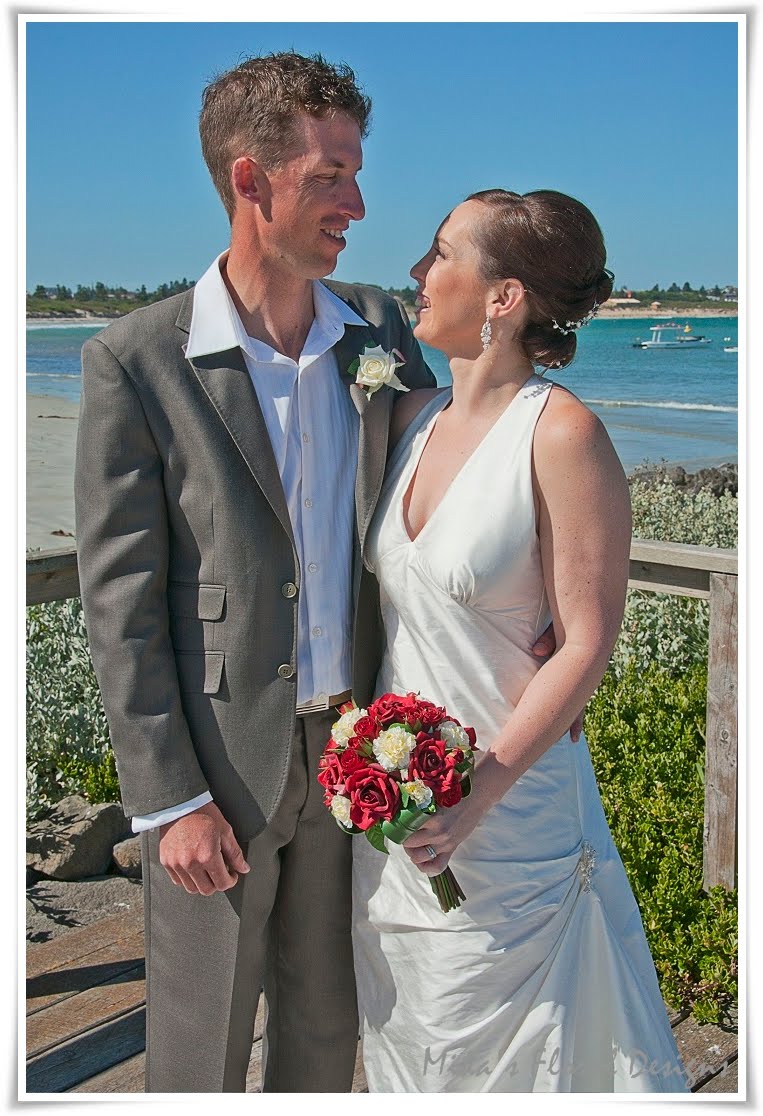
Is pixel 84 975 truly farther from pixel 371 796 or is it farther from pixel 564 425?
pixel 564 425

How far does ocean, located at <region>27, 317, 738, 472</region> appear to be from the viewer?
24.4 meters

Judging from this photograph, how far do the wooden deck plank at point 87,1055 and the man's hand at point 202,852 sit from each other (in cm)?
104

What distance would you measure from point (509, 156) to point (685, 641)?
37209mm

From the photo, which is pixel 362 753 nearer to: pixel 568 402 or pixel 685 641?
pixel 568 402

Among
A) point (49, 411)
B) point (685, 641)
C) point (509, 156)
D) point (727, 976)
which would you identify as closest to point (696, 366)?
point (509, 156)

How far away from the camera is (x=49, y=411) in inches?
875

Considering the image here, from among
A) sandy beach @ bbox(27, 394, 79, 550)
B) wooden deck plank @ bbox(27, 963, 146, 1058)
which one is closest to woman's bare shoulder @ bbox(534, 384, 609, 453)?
wooden deck plank @ bbox(27, 963, 146, 1058)

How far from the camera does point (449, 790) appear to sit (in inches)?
83.5

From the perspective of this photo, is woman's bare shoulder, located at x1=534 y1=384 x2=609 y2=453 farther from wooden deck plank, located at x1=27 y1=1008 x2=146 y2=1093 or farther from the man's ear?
wooden deck plank, located at x1=27 y1=1008 x2=146 y2=1093

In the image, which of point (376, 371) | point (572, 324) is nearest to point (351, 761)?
point (376, 371)

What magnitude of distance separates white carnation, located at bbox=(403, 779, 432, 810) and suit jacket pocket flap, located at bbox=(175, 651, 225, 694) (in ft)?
1.60

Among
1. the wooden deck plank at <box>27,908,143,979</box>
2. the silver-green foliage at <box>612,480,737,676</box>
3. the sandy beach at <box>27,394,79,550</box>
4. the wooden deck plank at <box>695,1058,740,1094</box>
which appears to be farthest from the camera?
the sandy beach at <box>27,394,79,550</box>

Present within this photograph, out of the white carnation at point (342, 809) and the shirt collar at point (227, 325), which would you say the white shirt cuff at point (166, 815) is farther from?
the shirt collar at point (227, 325)

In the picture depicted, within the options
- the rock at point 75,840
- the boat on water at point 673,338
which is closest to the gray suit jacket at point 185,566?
the rock at point 75,840
